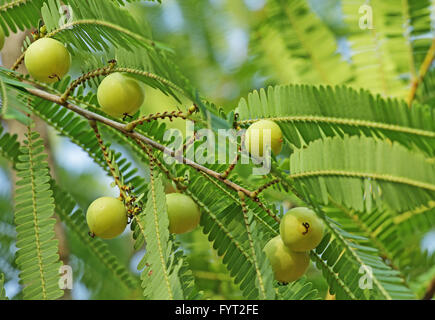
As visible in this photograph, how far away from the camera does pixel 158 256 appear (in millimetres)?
761

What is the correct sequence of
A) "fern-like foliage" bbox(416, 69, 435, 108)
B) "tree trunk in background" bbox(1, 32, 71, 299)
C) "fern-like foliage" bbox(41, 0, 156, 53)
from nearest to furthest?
"fern-like foliage" bbox(41, 0, 156, 53), "tree trunk in background" bbox(1, 32, 71, 299), "fern-like foliage" bbox(416, 69, 435, 108)

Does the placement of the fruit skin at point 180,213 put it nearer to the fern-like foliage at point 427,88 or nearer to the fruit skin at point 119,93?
the fruit skin at point 119,93

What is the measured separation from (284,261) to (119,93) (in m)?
0.37

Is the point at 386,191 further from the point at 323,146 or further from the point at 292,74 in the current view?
the point at 292,74

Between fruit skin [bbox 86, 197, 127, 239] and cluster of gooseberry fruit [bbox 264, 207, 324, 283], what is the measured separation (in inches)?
9.7

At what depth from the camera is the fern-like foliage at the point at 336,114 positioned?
0.79 metres

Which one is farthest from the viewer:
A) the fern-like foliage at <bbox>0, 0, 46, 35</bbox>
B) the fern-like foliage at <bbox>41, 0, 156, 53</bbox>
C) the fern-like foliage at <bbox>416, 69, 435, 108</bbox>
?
the fern-like foliage at <bbox>416, 69, 435, 108</bbox>

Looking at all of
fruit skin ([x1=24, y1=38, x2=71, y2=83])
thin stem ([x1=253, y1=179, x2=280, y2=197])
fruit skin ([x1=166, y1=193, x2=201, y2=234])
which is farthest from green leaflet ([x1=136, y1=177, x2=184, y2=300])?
fruit skin ([x1=24, y1=38, x2=71, y2=83])

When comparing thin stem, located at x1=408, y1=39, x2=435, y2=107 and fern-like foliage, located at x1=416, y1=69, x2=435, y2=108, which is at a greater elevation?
thin stem, located at x1=408, y1=39, x2=435, y2=107

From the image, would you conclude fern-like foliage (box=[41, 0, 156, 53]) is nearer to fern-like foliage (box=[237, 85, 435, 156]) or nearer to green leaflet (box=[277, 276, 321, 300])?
fern-like foliage (box=[237, 85, 435, 156])

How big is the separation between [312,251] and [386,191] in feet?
0.58

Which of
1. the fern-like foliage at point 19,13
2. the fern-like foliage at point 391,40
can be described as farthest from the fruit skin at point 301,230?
the fern-like foliage at point 391,40

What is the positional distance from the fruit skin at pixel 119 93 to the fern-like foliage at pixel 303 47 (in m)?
1.04

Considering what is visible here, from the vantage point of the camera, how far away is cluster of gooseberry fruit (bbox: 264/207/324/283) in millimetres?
788
